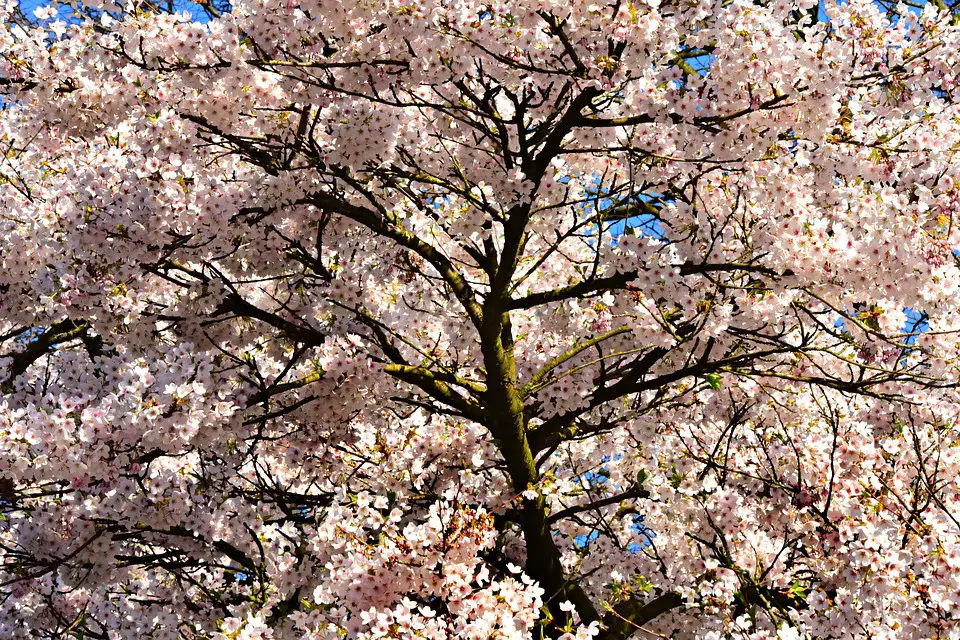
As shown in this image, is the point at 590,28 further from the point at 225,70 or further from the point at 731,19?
the point at 225,70

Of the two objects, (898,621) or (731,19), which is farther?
(898,621)

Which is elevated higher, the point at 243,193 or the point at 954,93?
the point at 243,193

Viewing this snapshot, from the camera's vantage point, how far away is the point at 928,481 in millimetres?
6977

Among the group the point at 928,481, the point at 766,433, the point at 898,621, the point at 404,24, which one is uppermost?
the point at 404,24

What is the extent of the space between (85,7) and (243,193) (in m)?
1.86

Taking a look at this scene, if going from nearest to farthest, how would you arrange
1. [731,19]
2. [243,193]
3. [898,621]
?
1. [731,19]
2. [898,621]
3. [243,193]

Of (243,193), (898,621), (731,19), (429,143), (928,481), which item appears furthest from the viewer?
(429,143)

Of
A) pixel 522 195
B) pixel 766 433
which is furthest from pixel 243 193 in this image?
pixel 766 433

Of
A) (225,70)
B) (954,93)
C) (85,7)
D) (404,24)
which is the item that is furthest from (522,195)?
(85,7)

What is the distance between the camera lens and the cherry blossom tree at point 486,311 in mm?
5934

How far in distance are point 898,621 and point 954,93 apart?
3604mm

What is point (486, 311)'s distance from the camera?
7891 millimetres

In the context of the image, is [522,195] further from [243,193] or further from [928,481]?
[928,481]

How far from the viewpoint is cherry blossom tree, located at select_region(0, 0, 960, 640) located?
5.93m
